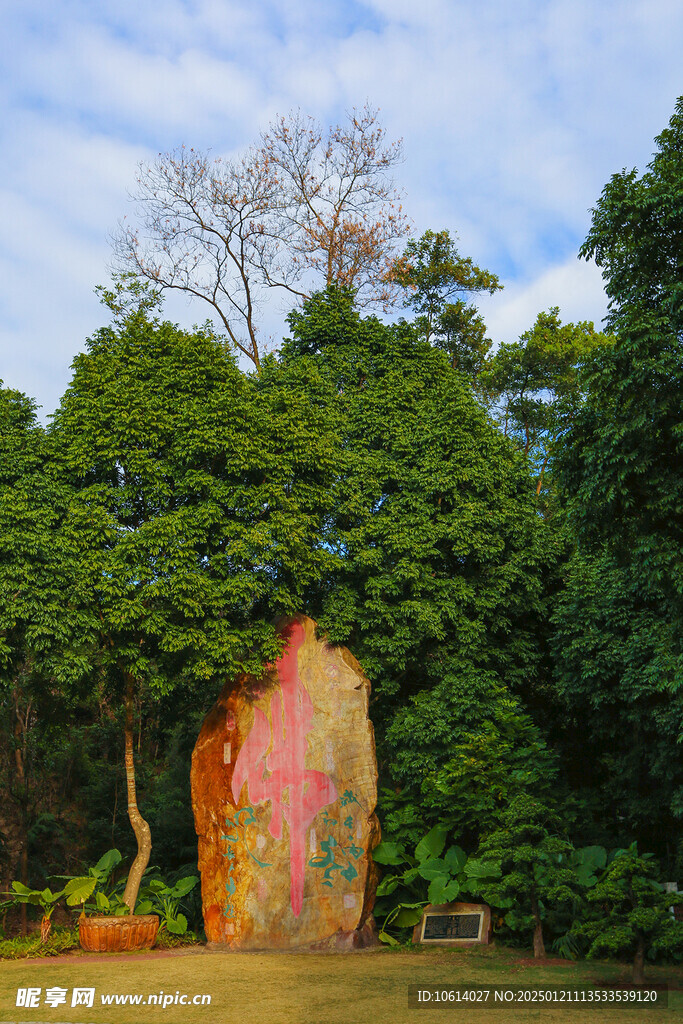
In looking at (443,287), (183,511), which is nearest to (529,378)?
(443,287)

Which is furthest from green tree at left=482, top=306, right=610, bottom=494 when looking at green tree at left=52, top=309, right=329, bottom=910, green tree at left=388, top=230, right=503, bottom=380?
green tree at left=52, top=309, right=329, bottom=910

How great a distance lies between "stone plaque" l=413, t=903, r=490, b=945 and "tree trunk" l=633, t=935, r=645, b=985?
278 cm

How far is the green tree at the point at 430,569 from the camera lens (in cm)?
1080

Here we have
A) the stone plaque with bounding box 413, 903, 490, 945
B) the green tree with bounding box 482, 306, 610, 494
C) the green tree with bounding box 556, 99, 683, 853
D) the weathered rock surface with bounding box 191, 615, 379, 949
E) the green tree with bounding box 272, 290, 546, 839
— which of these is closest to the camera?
the green tree with bounding box 556, 99, 683, 853

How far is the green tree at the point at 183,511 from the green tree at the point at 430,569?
83 cm

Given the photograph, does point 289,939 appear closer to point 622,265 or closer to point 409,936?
point 409,936

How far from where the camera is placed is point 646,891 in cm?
718

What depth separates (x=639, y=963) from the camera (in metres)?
7.22

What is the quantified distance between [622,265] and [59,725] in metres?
9.21

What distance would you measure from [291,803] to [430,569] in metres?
3.29

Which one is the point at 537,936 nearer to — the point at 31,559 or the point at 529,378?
the point at 31,559

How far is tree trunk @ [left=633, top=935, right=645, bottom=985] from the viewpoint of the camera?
7159 mm

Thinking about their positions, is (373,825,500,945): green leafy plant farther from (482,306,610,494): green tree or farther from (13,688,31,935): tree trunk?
(482,306,610,494): green tree

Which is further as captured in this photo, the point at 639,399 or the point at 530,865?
the point at 530,865
